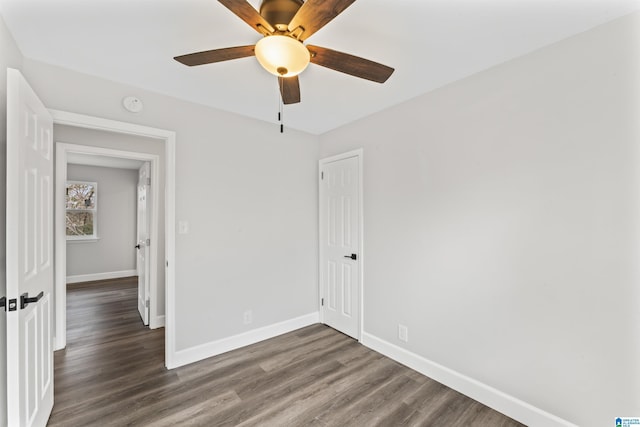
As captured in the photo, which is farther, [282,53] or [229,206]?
[229,206]

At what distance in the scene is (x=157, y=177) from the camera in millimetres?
3387

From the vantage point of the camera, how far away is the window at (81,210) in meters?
5.32

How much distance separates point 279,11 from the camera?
4.07ft

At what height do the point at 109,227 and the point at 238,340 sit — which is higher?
the point at 109,227

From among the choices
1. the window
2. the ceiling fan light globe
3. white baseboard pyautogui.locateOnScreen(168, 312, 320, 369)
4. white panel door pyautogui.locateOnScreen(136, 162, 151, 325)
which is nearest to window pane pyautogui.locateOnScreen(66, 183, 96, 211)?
the window

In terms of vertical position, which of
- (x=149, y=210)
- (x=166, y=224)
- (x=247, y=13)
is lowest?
(x=166, y=224)

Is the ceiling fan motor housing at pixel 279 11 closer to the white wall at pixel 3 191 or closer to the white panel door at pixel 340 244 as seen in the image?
the white wall at pixel 3 191

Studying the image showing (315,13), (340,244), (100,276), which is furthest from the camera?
(100,276)

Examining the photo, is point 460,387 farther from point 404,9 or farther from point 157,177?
point 157,177

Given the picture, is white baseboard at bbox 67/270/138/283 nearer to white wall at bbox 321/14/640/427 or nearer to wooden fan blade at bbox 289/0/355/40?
white wall at bbox 321/14/640/427

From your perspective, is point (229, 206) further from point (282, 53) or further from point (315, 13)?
point (315, 13)

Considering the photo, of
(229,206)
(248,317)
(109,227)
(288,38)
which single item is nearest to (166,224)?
(229,206)

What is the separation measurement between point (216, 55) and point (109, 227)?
600 centimetres

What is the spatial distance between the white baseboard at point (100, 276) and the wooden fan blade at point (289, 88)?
608 centimetres
